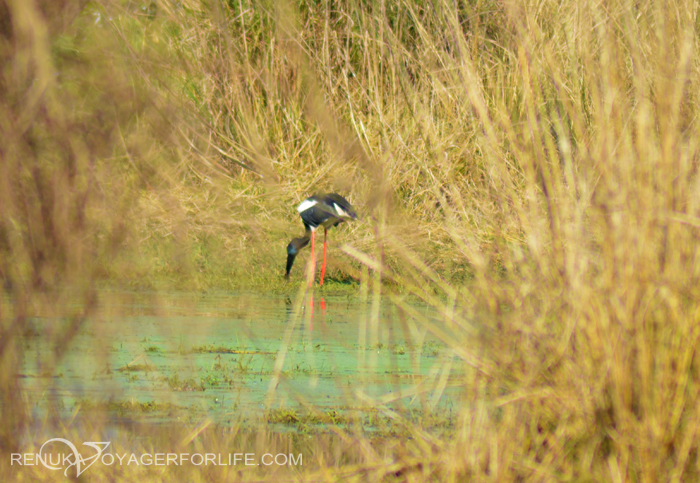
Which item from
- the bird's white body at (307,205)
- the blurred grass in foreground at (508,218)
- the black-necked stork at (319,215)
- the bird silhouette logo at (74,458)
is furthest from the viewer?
the bird's white body at (307,205)

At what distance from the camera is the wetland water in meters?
2.14

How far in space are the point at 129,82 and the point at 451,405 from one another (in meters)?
1.57

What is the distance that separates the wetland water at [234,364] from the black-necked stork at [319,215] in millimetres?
939

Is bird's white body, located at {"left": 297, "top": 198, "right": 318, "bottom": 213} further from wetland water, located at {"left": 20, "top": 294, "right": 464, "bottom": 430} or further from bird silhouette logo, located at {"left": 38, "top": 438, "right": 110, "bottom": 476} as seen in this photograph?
bird silhouette logo, located at {"left": 38, "top": 438, "right": 110, "bottom": 476}

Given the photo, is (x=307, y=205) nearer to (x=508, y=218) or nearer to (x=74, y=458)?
(x=508, y=218)

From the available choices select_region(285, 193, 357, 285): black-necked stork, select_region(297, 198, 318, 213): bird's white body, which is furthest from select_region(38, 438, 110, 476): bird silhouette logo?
select_region(297, 198, 318, 213): bird's white body

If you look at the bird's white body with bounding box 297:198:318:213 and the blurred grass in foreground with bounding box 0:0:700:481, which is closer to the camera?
the blurred grass in foreground with bounding box 0:0:700:481

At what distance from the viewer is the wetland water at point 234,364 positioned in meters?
2.14

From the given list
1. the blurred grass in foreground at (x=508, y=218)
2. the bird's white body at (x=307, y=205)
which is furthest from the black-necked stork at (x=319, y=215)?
the blurred grass in foreground at (x=508, y=218)

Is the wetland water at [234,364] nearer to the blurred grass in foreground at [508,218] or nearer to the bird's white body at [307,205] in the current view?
Answer: the blurred grass in foreground at [508,218]

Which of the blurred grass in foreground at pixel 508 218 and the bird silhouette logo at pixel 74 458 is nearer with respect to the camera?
the blurred grass in foreground at pixel 508 218

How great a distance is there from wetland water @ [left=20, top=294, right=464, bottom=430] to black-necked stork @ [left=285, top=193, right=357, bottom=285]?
94 cm

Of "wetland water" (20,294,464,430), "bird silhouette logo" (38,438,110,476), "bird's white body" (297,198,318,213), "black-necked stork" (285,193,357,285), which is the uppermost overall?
"bird's white body" (297,198,318,213)

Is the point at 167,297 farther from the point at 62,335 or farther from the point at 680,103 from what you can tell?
the point at 680,103
